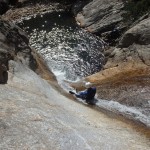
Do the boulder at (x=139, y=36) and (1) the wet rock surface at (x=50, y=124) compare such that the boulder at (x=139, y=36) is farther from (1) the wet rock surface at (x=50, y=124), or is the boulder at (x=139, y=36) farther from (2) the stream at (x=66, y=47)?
(1) the wet rock surface at (x=50, y=124)

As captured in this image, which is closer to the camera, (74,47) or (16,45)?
(16,45)

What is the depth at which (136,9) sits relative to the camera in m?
48.5

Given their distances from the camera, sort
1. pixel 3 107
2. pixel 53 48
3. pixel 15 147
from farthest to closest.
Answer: pixel 53 48
pixel 3 107
pixel 15 147

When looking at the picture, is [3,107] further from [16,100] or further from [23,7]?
[23,7]

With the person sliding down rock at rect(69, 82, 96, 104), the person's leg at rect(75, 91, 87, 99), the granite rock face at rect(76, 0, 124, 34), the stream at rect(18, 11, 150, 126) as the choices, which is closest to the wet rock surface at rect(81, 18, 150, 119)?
the stream at rect(18, 11, 150, 126)

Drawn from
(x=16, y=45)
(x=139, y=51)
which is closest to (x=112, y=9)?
(x=139, y=51)

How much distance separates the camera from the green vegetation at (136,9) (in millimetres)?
47656

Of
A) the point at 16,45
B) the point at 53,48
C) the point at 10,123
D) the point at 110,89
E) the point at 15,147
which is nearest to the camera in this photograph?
the point at 15,147

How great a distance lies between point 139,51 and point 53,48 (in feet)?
46.1

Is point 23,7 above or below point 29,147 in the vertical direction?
above

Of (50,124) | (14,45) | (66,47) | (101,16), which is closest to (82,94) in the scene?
(14,45)

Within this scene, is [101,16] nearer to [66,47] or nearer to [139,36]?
[66,47]

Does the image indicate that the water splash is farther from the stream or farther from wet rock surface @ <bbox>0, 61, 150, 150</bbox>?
wet rock surface @ <bbox>0, 61, 150, 150</bbox>

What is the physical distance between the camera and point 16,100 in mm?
22922
